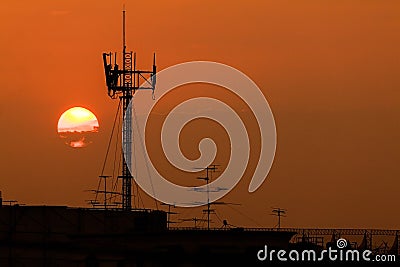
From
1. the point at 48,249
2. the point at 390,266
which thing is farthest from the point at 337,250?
the point at 48,249

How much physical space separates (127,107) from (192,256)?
1764 centimetres

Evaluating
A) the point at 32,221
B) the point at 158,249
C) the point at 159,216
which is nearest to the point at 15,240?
the point at 32,221

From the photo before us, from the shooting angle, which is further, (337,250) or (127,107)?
(127,107)

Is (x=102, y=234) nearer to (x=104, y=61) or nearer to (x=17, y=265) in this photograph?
(x=17, y=265)

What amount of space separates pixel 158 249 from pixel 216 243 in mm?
3870

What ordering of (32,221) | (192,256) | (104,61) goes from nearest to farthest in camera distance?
(192,256) → (32,221) → (104,61)

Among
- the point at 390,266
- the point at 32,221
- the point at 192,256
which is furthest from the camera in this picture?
the point at 32,221

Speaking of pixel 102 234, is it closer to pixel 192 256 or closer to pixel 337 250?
pixel 192 256

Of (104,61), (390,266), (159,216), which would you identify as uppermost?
(104,61)

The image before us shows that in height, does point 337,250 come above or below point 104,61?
below

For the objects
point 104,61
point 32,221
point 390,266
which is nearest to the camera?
point 390,266

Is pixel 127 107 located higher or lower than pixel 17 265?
higher

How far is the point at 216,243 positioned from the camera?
378ft

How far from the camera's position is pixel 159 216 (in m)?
135
